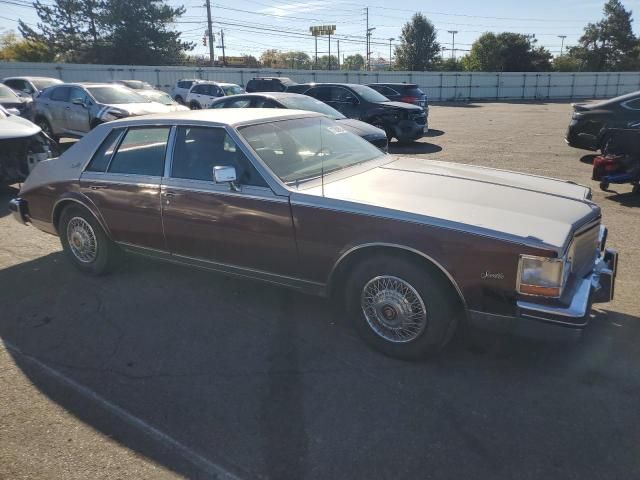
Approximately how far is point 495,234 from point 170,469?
7.09ft

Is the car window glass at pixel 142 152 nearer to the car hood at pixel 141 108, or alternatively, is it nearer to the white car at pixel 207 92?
the car hood at pixel 141 108

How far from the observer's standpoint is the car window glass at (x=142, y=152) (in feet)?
14.5

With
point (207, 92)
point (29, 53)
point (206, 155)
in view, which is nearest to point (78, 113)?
point (207, 92)

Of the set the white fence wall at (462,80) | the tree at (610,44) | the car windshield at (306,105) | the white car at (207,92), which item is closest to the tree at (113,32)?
the white fence wall at (462,80)

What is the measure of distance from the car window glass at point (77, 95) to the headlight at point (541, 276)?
492 inches

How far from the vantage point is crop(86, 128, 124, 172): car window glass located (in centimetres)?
478

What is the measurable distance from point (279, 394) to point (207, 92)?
63.7ft

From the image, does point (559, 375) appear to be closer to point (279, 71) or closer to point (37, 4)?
point (279, 71)

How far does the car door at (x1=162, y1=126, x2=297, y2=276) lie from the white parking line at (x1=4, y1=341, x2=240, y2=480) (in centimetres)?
135

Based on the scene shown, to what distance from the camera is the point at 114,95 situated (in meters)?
13.1

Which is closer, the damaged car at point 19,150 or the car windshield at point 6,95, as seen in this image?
the damaged car at point 19,150

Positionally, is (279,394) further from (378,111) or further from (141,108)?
(378,111)

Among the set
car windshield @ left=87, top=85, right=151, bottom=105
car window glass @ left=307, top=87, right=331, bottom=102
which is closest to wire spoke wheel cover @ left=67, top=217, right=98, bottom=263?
car windshield @ left=87, top=85, right=151, bottom=105

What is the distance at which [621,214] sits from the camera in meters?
6.83
